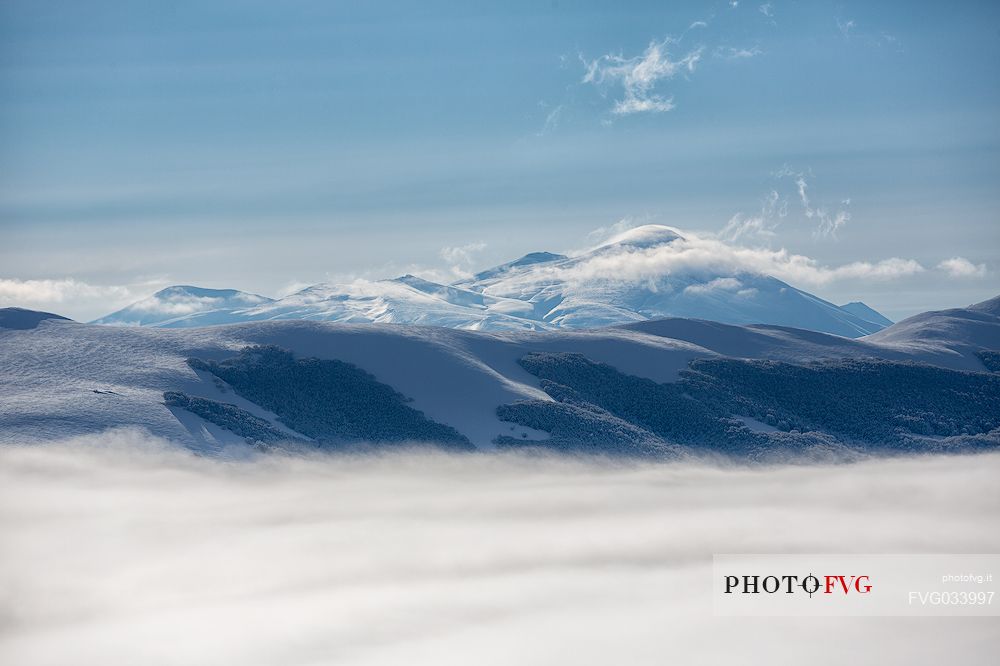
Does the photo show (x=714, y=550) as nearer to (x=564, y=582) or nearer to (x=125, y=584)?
(x=564, y=582)

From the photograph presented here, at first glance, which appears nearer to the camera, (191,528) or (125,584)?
(125,584)

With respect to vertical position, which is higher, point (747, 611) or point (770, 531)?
point (770, 531)

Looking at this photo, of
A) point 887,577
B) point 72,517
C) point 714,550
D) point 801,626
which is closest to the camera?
point 801,626

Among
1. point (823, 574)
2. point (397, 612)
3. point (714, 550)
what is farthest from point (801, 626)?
point (397, 612)

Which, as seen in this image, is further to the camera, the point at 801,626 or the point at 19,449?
the point at 19,449

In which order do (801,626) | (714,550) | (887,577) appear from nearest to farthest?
(801,626) → (887,577) → (714,550)

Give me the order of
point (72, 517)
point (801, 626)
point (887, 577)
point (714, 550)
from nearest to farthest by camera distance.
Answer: point (801, 626), point (887, 577), point (72, 517), point (714, 550)

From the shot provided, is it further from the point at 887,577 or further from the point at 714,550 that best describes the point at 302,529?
the point at 887,577

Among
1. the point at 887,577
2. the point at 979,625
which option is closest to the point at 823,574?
the point at 887,577

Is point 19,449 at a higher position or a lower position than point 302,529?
higher
